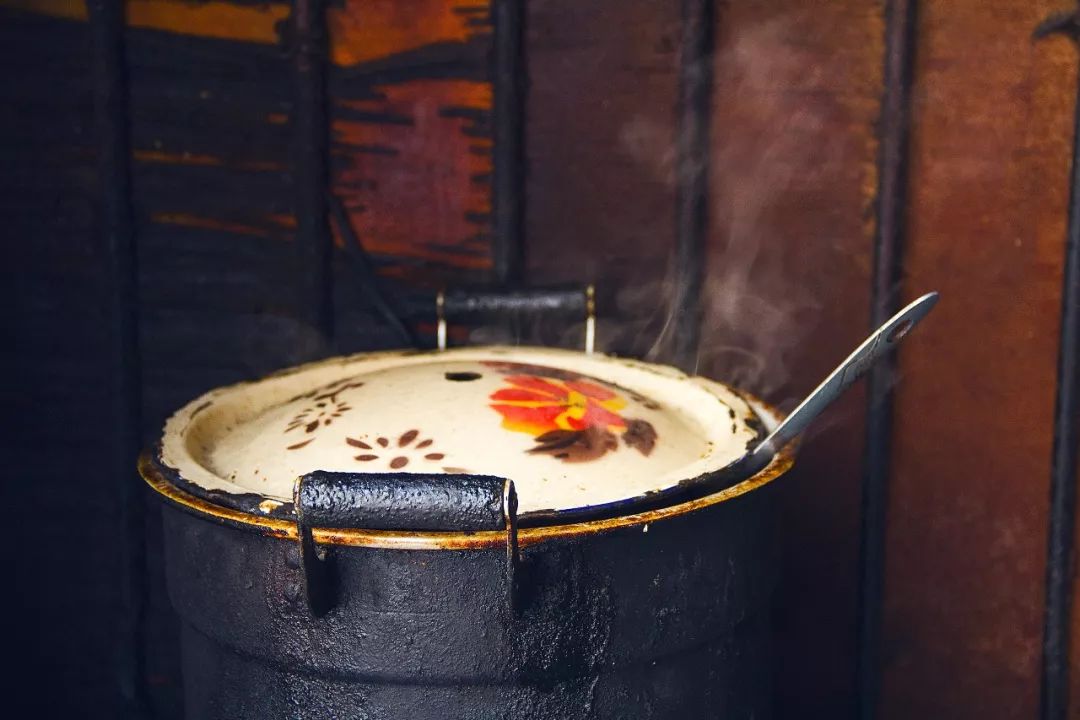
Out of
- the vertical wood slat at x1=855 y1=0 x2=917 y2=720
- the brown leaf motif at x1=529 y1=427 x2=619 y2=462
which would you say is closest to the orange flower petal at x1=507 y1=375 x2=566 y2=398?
the brown leaf motif at x1=529 y1=427 x2=619 y2=462

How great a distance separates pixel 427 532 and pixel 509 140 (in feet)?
4.79

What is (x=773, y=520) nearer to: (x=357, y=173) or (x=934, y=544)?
(x=934, y=544)

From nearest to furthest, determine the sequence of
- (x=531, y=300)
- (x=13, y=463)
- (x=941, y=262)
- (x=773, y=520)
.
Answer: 1. (x=773, y=520)
2. (x=531, y=300)
3. (x=941, y=262)
4. (x=13, y=463)

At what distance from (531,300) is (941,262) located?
109 cm

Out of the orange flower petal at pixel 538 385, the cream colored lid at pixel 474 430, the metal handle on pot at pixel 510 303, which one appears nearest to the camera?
the cream colored lid at pixel 474 430

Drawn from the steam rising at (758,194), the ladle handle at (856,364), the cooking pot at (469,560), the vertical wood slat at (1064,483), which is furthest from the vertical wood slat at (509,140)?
the vertical wood slat at (1064,483)

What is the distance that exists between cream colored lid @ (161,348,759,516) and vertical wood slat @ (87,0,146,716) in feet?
2.58

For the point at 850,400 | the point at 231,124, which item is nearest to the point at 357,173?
the point at 231,124

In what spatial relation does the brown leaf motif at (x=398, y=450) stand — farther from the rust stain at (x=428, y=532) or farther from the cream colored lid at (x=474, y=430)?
the rust stain at (x=428, y=532)

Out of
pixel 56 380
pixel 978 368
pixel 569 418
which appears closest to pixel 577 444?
pixel 569 418

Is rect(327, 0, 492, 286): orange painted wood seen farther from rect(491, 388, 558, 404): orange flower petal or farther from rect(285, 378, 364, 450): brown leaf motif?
rect(491, 388, 558, 404): orange flower petal

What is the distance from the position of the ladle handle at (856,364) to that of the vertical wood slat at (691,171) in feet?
3.19

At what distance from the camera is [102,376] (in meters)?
2.75

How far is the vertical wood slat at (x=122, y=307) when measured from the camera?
8.56ft
